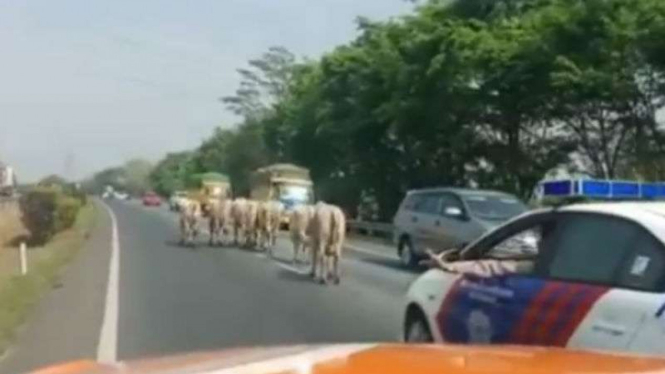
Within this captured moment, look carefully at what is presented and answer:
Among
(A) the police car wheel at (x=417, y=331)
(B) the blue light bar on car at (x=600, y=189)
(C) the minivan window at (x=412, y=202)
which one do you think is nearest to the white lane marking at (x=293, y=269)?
(C) the minivan window at (x=412, y=202)

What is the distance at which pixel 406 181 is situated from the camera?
57.4m

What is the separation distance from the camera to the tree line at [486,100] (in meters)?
37.7

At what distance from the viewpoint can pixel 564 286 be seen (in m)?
9.02

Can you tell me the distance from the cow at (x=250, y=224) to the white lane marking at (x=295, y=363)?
115ft

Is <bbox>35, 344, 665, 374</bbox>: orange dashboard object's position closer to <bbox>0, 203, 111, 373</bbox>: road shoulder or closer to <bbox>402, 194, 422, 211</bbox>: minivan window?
<bbox>0, 203, 111, 373</bbox>: road shoulder

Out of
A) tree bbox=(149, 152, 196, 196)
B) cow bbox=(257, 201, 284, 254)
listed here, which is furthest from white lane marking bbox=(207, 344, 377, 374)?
tree bbox=(149, 152, 196, 196)

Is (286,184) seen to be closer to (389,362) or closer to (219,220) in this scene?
(219,220)

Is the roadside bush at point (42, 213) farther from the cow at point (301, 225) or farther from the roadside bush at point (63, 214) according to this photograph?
the cow at point (301, 225)

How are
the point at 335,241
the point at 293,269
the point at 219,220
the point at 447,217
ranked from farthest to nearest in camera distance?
the point at 219,220 < the point at 293,269 < the point at 447,217 < the point at 335,241

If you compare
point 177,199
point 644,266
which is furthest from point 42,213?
point 644,266

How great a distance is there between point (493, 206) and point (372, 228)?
2158 centimetres

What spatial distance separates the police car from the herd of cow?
14.1 meters

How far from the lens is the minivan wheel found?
3038 cm

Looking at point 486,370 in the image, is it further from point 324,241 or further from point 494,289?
point 324,241
